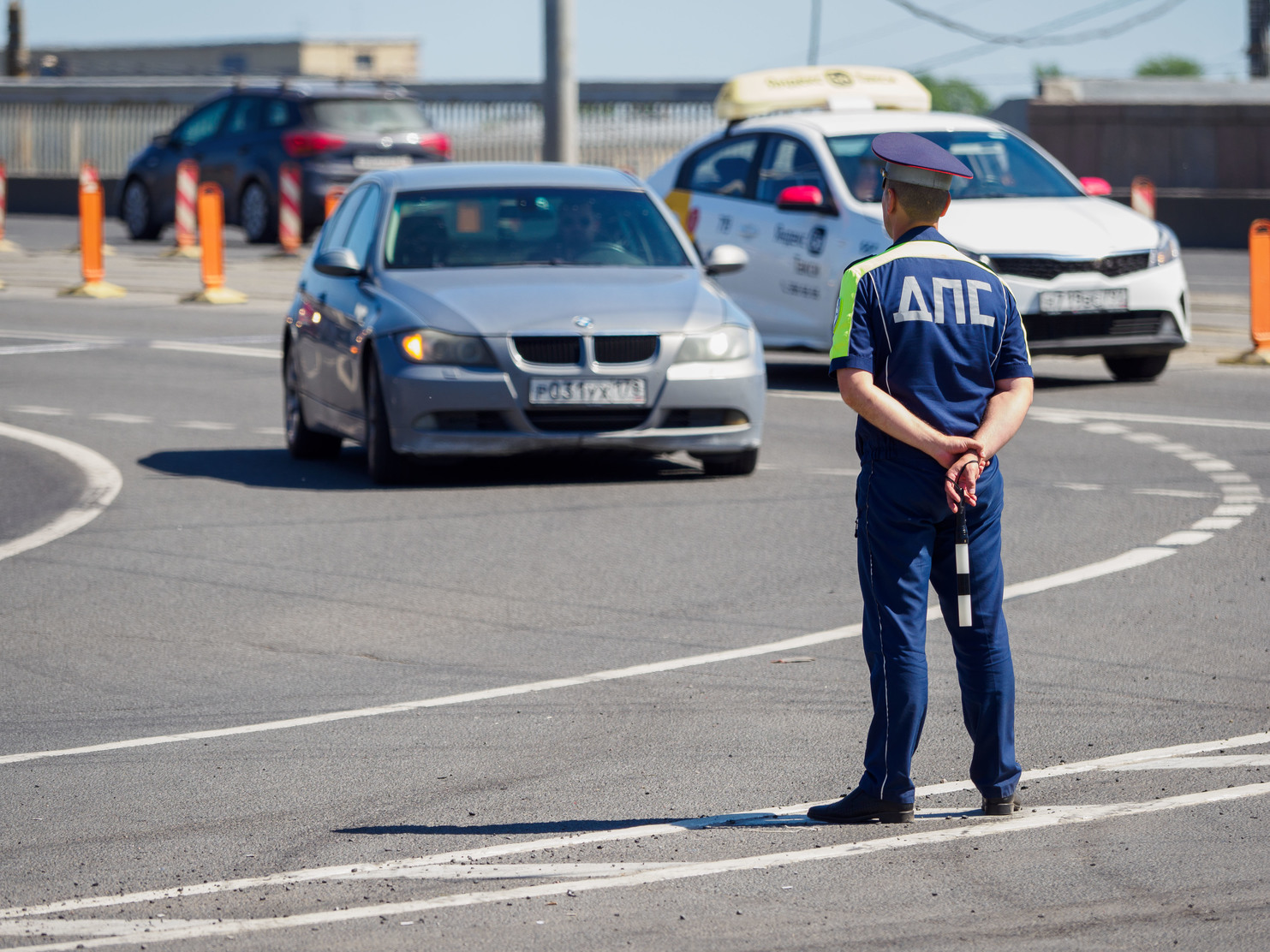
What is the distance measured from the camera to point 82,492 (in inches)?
424

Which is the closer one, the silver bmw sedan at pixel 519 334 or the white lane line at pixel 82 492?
the white lane line at pixel 82 492

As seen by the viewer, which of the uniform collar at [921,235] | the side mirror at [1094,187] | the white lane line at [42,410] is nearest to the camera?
the uniform collar at [921,235]

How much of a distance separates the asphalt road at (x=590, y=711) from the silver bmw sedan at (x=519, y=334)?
324mm

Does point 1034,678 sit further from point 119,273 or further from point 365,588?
point 119,273

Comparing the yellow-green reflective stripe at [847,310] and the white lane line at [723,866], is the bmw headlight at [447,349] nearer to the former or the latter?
the yellow-green reflective stripe at [847,310]

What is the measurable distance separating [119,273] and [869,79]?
10.0m

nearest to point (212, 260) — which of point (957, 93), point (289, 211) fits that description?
point (289, 211)

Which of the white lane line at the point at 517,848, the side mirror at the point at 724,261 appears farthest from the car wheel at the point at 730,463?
the white lane line at the point at 517,848

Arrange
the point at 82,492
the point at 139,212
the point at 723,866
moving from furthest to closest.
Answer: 1. the point at 139,212
2. the point at 82,492
3. the point at 723,866

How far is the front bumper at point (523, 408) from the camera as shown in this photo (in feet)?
34.2

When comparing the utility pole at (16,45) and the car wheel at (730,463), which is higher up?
the utility pole at (16,45)

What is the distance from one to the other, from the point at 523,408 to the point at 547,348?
12.2 inches

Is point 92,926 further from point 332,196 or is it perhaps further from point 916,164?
point 332,196

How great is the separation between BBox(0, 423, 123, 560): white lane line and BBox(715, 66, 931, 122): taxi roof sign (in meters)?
7.22
